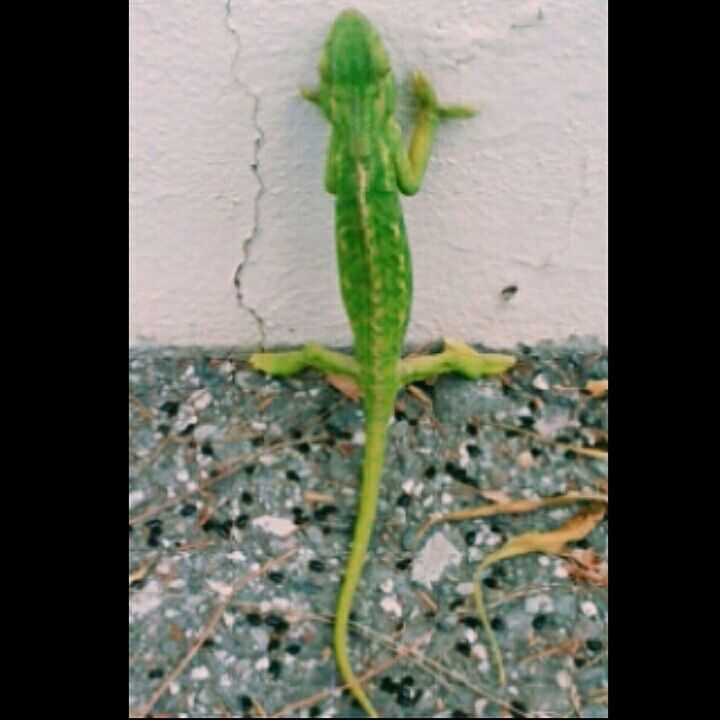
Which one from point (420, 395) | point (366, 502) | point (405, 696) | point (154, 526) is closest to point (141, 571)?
point (154, 526)

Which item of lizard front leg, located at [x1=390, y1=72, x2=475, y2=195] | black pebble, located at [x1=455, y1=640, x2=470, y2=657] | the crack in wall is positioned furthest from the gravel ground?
lizard front leg, located at [x1=390, y1=72, x2=475, y2=195]

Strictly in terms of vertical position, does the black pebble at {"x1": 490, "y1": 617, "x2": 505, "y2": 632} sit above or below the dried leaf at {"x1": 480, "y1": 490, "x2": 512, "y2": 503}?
below

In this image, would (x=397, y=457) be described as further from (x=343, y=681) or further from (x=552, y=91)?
(x=552, y=91)

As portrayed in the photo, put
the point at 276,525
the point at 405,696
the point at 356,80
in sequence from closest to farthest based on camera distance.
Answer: the point at 356,80 < the point at 405,696 < the point at 276,525

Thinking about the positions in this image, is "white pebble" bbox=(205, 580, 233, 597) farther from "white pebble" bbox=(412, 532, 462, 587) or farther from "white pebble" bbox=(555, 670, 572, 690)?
"white pebble" bbox=(555, 670, 572, 690)

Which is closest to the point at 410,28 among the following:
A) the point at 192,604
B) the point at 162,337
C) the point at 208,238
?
the point at 208,238

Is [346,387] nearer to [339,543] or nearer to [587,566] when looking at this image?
[339,543]
